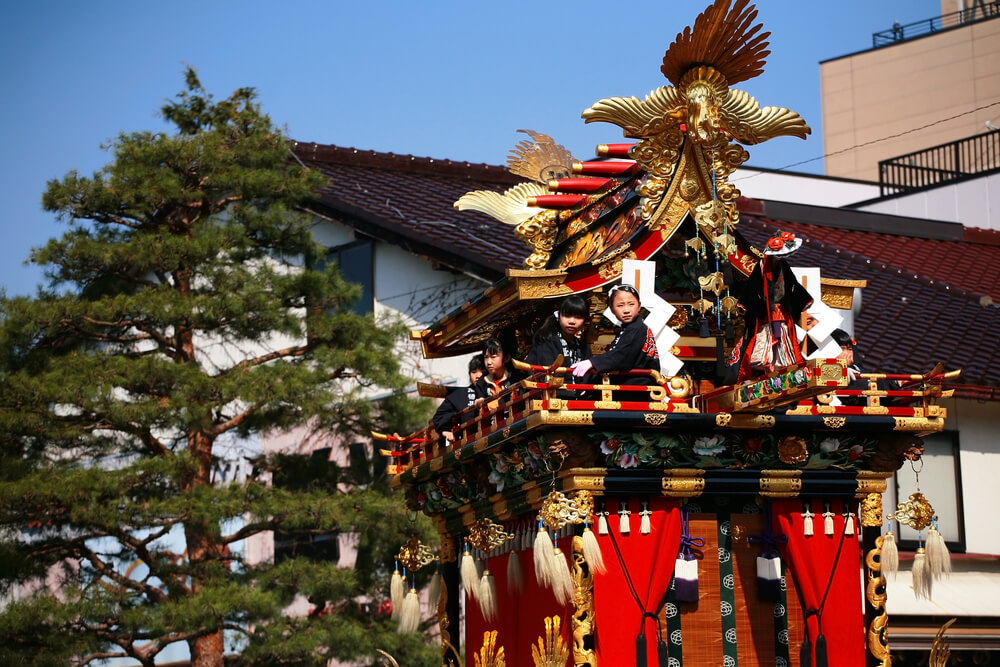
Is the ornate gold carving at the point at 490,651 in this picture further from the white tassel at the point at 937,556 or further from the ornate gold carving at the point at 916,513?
the white tassel at the point at 937,556

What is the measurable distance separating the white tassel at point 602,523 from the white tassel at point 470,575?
5.25 feet

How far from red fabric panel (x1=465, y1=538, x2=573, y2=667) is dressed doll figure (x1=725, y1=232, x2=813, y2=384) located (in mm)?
1813

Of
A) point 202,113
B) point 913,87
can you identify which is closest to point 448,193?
point 202,113

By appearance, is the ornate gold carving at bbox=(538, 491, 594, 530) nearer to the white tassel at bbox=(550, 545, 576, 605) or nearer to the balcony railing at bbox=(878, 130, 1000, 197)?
the white tassel at bbox=(550, 545, 576, 605)

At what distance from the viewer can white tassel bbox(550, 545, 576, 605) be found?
10.1m

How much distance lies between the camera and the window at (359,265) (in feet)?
71.7

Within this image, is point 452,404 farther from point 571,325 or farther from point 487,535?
point 571,325

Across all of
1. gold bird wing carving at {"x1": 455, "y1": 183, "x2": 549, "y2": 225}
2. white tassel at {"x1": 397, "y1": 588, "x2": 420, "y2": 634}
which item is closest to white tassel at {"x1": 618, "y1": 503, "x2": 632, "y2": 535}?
white tassel at {"x1": 397, "y1": 588, "x2": 420, "y2": 634}

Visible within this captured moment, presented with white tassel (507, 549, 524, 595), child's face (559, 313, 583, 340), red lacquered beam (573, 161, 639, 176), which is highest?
red lacquered beam (573, 161, 639, 176)

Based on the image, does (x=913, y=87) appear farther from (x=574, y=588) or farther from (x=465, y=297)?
(x=574, y=588)

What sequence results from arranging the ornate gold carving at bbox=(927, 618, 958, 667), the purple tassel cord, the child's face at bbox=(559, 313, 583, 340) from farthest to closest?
the ornate gold carving at bbox=(927, 618, 958, 667), the child's face at bbox=(559, 313, 583, 340), the purple tassel cord

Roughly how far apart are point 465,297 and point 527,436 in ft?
33.3

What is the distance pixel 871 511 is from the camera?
11.2 metres

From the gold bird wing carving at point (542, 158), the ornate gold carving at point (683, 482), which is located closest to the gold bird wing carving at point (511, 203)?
the gold bird wing carving at point (542, 158)
